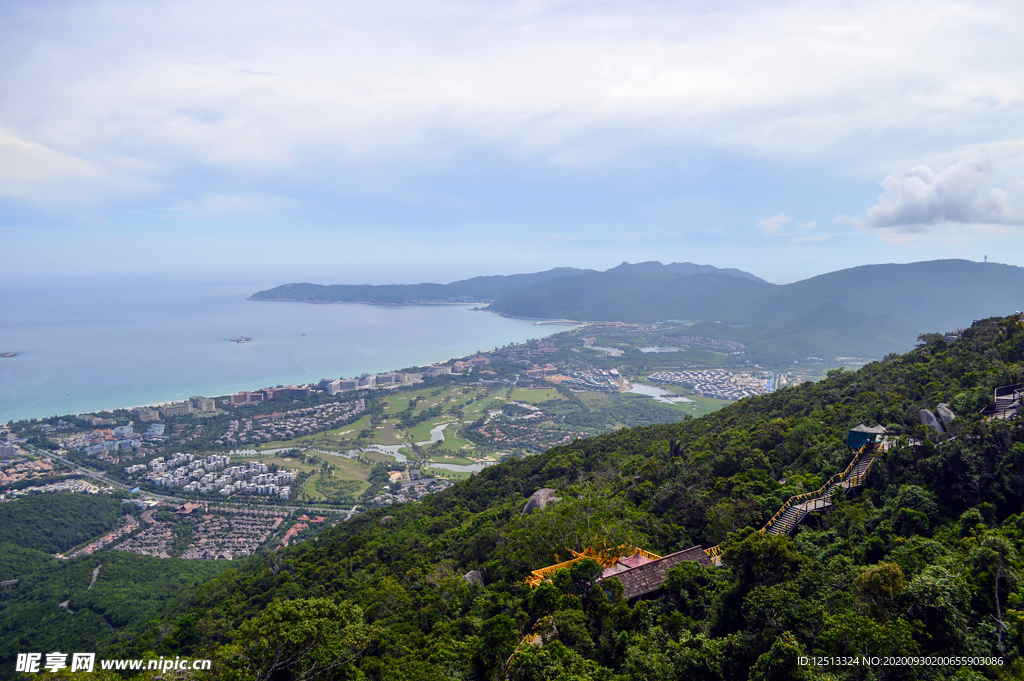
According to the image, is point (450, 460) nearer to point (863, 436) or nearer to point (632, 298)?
point (863, 436)

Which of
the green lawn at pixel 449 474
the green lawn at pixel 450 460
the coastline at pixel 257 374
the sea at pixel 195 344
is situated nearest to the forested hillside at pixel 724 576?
the green lawn at pixel 449 474

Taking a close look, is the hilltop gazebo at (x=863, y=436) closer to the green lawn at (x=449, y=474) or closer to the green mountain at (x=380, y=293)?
the green lawn at (x=449, y=474)

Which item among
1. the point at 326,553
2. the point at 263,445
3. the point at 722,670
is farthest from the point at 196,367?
the point at 722,670

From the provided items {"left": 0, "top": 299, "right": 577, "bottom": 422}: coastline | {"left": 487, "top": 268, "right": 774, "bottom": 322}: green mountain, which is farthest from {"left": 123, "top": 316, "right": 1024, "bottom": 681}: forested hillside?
{"left": 487, "top": 268, "right": 774, "bottom": 322}: green mountain

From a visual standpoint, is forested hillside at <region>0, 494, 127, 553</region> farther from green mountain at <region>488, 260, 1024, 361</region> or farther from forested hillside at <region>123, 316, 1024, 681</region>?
green mountain at <region>488, 260, 1024, 361</region>

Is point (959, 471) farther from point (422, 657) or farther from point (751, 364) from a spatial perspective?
point (751, 364)

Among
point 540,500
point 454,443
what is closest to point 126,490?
point 454,443
